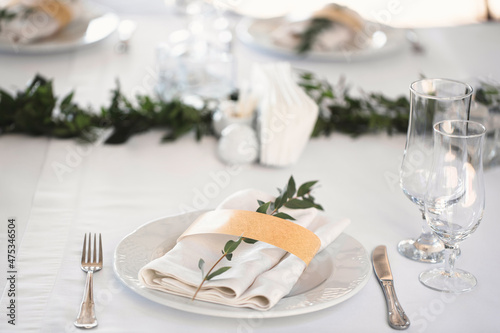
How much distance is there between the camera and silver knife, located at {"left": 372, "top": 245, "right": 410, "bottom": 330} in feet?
2.57

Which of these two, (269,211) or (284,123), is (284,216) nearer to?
(269,211)

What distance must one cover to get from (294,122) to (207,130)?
0.27 metres

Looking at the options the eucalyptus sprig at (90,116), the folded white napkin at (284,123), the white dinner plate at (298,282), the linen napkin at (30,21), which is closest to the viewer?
the white dinner plate at (298,282)

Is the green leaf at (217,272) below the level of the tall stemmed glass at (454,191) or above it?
below

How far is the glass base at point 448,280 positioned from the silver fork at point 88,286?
1.55ft

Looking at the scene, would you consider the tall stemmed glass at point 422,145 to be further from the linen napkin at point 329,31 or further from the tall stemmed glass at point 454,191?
the linen napkin at point 329,31

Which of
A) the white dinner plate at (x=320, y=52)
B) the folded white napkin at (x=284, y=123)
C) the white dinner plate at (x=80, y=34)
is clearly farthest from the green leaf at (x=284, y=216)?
the white dinner plate at (x=80, y=34)

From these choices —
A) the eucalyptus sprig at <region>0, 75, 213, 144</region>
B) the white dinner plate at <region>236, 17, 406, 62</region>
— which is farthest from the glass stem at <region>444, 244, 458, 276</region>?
the white dinner plate at <region>236, 17, 406, 62</region>

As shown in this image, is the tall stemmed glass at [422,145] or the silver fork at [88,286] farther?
the tall stemmed glass at [422,145]

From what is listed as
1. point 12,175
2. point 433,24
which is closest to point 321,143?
point 12,175

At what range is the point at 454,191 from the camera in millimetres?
853

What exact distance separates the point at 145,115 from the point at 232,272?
717 millimetres

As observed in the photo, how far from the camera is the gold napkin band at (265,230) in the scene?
2.75 feet

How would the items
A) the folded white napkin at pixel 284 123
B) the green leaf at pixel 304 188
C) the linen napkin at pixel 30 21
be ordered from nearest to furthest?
1. the green leaf at pixel 304 188
2. the folded white napkin at pixel 284 123
3. the linen napkin at pixel 30 21
